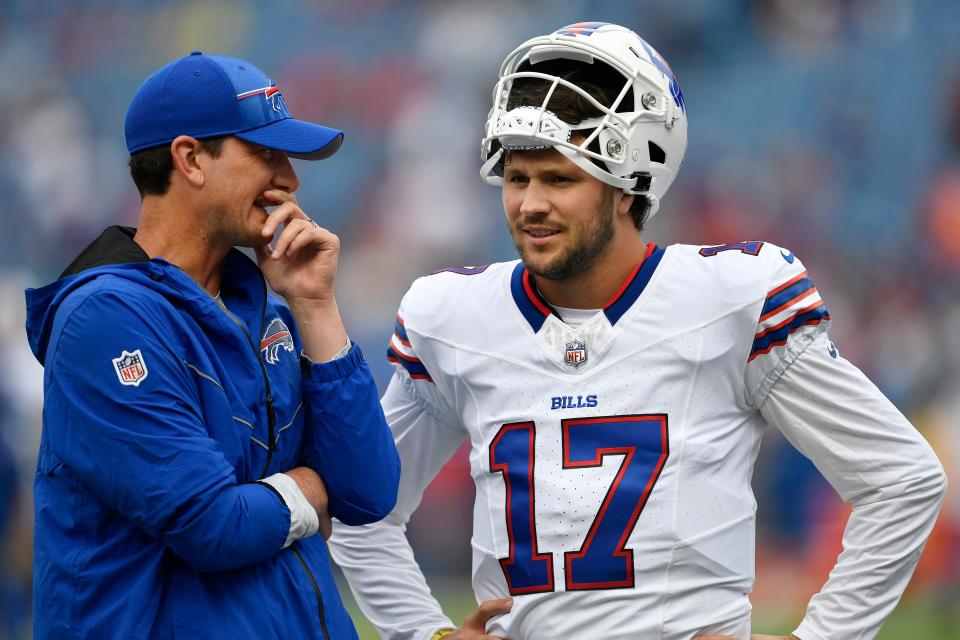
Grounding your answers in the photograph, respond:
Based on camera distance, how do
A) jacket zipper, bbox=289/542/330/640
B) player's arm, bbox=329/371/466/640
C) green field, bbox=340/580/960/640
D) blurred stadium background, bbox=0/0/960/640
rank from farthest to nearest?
blurred stadium background, bbox=0/0/960/640, green field, bbox=340/580/960/640, player's arm, bbox=329/371/466/640, jacket zipper, bbox=289/542/330/640

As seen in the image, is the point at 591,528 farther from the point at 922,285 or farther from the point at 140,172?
the point at 922,285

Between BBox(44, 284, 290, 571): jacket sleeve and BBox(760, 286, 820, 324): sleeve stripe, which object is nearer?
BBox(44, 284, 290, 571): jacket sleeve

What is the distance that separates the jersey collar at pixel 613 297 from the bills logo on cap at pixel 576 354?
0.08m

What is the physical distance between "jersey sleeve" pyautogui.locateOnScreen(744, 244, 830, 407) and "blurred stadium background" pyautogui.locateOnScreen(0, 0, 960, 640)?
4.75 meters

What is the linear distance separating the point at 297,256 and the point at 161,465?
56cm

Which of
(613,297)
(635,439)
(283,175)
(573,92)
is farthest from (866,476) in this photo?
(283,175)

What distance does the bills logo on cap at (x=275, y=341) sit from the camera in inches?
95.9

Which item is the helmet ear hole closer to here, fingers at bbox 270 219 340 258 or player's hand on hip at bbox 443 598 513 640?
fingers at bbox 270 219 340 258

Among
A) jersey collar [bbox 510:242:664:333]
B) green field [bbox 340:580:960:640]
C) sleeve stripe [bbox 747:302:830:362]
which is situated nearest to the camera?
sleeve stripe [bbox 747:302:830:362]

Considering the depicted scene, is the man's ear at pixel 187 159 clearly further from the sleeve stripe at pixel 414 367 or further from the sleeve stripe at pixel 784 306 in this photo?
the sleeve stripe at pixel 784 306

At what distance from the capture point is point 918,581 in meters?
7.24

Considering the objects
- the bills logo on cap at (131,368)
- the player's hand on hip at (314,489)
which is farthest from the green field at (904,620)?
the bills logo on cap at (131,368)

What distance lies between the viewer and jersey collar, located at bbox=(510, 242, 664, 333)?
105 inches

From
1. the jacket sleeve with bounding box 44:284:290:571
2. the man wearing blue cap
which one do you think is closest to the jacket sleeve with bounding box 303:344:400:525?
the man wearing blue cap
